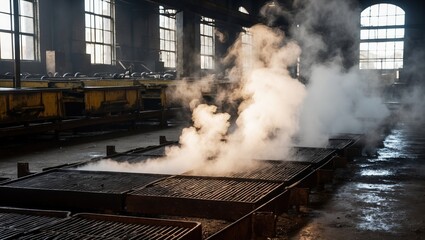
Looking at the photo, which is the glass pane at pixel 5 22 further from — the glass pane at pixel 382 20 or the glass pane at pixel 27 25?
the glass pane at pixel 382 20

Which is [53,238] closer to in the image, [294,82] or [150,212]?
[150,212]

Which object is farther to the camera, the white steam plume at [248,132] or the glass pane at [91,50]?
the glass pane at [91,50]

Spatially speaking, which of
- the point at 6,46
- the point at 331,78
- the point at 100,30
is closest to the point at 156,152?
the point at 331,78

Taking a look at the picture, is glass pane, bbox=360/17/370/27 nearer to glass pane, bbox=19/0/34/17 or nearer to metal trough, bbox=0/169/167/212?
glass pane, bbox=19/0/34/17

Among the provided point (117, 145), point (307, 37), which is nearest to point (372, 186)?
point (117, 145)

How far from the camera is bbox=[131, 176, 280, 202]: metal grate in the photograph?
4.12 m

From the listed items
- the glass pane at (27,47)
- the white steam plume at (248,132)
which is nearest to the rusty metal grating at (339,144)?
the white steam plume at (248,132)

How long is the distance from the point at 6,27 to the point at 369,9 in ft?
70.1

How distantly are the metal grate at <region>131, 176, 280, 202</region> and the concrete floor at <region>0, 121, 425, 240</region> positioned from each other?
1.20 ft

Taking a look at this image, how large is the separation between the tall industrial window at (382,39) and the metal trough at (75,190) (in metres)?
26.6

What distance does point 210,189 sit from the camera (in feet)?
14.5

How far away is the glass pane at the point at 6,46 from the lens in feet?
51.8

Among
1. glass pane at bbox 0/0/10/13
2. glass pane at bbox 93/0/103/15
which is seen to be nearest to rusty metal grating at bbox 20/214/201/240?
glass pane at bbox 0/0/10/13

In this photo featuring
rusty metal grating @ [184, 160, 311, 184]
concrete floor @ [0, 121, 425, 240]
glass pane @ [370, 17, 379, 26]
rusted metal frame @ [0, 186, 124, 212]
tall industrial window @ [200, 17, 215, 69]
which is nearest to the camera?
concrete floor @ [0, 121, 425, 240]
